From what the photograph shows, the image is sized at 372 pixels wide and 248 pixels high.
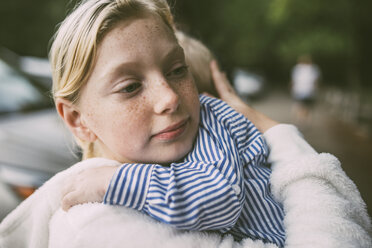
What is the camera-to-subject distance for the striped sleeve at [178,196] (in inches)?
37.3

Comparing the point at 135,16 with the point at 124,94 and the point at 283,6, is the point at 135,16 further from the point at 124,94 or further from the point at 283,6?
the point at 283,6

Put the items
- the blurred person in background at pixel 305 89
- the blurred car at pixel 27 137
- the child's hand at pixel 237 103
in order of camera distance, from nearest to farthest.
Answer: the child's hand at pixel 237 103 < the blurred car at pixel 27 137 < the blurred person in background at pixel 305 89

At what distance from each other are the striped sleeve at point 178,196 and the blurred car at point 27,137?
92 cm

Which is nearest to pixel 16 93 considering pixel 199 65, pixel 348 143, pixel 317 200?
pixel 199 65

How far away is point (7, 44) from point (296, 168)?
1548 cm

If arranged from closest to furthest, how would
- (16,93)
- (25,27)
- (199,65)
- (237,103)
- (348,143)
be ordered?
1. (237,103)
2. (199,65)
3. (16,93)
4. (348,143)
5. (25,27)

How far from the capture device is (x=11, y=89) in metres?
3.45

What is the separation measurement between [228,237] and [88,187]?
492 mm

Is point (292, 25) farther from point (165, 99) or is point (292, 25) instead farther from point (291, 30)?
point (165, 99)

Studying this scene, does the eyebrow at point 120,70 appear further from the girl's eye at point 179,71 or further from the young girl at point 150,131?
the girl's eye at point 179,71

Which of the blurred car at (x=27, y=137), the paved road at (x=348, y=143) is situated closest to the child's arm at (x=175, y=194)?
the blurred car at (x=27, y=137)

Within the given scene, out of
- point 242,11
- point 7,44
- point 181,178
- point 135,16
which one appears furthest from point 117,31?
point 242,11

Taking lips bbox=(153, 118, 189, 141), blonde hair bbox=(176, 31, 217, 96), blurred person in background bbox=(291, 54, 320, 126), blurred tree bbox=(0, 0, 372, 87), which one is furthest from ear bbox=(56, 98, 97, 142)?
blurred person in background bbox=(291, 54, 320, 126)

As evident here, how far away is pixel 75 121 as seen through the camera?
51.3 inches
